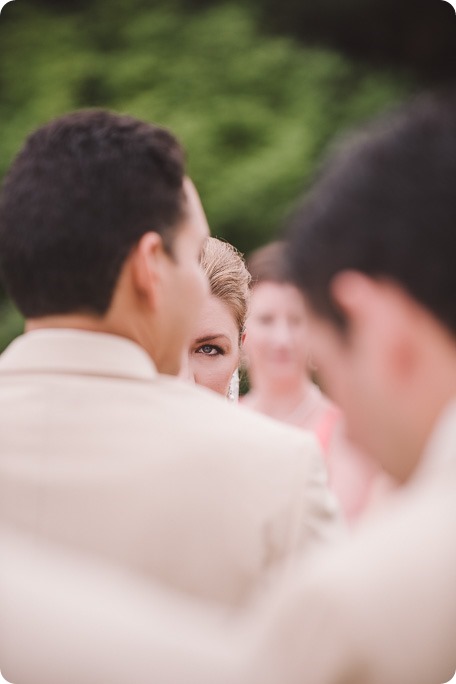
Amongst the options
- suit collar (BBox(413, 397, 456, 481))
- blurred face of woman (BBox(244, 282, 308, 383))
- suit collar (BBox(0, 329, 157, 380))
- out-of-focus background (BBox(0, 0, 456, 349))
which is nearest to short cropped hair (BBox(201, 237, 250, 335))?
out-of-focus background (BBox(0, 0, 456, 349))

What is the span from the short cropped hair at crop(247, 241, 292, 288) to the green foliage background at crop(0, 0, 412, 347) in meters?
0.31

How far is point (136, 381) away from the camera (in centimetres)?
59

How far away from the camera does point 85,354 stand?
58 centimetres

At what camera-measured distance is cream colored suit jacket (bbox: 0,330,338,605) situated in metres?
0.55

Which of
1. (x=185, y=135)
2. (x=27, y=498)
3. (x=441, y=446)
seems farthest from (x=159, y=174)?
(x=185, y=135)

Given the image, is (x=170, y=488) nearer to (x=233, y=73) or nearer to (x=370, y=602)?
(x=370, y=602)

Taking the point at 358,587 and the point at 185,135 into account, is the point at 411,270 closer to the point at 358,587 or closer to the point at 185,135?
the point at 358,587

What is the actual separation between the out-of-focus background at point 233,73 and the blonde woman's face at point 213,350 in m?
0.24

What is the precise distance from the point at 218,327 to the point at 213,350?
33mm

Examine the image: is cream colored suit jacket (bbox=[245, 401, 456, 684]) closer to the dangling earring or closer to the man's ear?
the man's ear

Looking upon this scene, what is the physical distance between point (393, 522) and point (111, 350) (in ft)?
1.11

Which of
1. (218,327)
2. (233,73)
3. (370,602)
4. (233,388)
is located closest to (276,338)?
(233,388)

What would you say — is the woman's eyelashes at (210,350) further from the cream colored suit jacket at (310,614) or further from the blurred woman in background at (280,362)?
the cream colored suit jacket at (310,614)

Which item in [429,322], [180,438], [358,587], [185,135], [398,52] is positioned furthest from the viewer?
[185,135]
